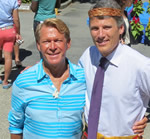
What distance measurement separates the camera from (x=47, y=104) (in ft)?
6.63

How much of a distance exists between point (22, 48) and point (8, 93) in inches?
109

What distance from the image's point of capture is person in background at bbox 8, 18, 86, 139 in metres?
2.03

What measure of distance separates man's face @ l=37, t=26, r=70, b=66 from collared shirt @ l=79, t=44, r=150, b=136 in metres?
0.29

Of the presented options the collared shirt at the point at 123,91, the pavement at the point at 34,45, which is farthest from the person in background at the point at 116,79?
the pavement at the point at 34,45

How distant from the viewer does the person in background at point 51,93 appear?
2025 mm

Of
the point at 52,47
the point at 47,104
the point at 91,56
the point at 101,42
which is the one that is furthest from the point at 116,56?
the point at 47,104

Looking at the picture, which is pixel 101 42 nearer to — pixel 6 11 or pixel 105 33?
pixel 105 33

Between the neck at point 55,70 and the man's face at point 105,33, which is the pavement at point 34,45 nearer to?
the neck at point 55,70

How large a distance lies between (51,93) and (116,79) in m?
0.46

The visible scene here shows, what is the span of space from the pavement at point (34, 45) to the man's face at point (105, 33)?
2.46 m

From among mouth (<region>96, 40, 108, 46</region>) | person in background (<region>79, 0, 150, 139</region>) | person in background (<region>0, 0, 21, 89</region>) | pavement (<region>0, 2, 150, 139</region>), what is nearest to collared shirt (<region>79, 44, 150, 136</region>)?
person in background (<region>79, 0, 150, 139</region>)

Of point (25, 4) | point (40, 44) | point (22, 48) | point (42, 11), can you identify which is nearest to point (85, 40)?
point (22, 48)

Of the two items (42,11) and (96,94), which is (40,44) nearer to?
(96,94)

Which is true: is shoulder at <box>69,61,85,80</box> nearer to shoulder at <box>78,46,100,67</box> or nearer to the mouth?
shoulder at <box>78,46,100,67</box>
